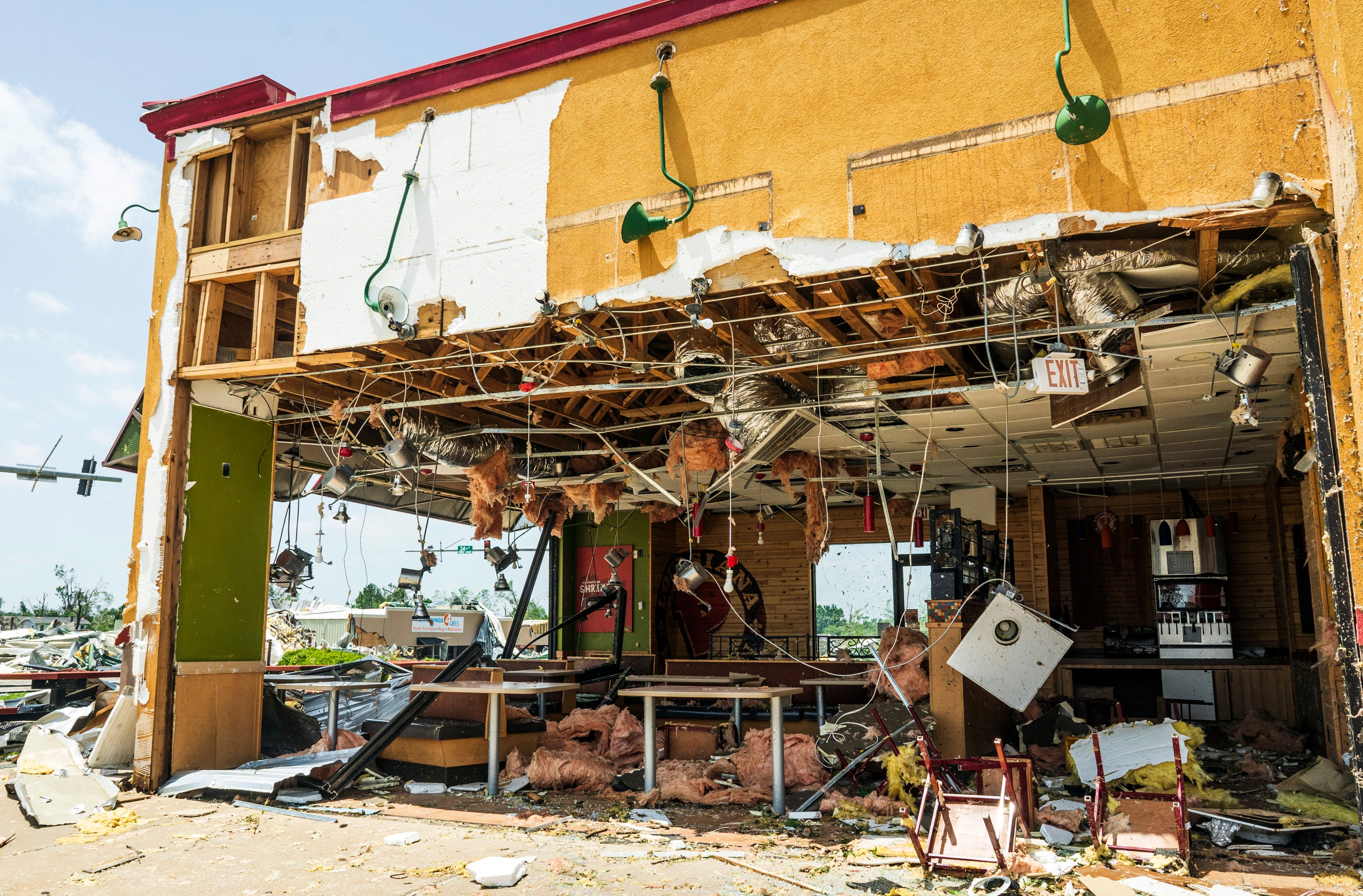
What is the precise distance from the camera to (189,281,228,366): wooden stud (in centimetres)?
932

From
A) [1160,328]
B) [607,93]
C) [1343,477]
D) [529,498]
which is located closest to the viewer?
[1343,477]

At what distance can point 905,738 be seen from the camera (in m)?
8.73

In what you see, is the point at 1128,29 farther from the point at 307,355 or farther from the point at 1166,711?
the point at 1166,711

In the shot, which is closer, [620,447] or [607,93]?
[607,93]

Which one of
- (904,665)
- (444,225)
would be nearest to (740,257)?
(444,225)

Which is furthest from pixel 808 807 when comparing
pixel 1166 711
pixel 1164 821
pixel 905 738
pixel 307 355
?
pixel 1166 711

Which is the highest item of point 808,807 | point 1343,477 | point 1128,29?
point 1128,29

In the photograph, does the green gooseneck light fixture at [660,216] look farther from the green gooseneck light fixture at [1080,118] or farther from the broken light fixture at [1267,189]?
the broken light fixture at [1267,189]

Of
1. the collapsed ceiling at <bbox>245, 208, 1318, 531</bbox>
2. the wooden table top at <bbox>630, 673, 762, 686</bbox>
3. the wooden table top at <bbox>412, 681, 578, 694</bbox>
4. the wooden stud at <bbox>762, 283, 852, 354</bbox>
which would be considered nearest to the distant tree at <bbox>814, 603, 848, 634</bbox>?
the collapsed ceiling at <bbox>245, 208, 1318, 531</bbox>

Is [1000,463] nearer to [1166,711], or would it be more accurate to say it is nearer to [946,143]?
[1166,711]

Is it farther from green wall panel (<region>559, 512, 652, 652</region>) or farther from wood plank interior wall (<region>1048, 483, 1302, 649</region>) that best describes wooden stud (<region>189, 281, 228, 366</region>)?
wood plank interior wall (<region>1048, 483, 1302, 649</region>)

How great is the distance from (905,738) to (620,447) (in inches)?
198

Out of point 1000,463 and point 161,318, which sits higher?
point 161,318

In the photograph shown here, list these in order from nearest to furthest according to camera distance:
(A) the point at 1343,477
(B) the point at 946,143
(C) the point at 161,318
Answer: (A) the point at 1343,477
(B) the point at 946,143
(C) the point at 161,318
